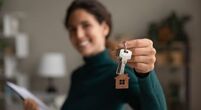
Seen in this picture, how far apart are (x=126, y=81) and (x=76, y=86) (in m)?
0.20

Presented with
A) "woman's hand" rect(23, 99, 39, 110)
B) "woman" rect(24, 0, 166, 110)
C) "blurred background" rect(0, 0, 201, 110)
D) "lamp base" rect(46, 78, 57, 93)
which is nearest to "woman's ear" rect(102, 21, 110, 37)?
"woman" rect(24, 0, 166, 110)

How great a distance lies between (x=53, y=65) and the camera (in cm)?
186

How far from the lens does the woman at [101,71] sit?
266 mm

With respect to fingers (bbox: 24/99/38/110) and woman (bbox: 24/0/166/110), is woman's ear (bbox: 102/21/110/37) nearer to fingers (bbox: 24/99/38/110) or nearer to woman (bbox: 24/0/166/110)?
woman (bbox: 24/0/166/110)

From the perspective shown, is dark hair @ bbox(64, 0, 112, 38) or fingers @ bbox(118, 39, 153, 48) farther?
dark hair @ bbox(64, 0, 112, 38)

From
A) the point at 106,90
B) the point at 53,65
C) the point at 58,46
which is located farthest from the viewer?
the point at 53,65

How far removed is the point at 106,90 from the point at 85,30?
0.07 m

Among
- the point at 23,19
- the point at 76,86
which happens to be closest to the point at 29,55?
the point at 23,19

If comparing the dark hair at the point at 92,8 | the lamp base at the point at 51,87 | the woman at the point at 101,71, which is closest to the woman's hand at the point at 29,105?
the woman at the point at 101,71

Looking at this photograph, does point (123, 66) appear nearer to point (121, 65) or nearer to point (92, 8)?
point (121, 65)

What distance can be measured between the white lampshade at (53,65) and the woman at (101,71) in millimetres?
1359

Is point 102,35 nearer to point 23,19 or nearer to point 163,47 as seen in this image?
point 163,47

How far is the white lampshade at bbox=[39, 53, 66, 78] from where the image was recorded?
1842mm

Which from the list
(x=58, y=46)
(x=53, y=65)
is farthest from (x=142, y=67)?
(x=53, y=65)
